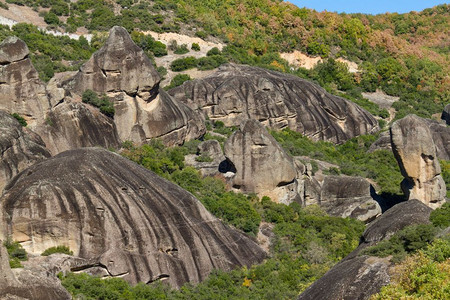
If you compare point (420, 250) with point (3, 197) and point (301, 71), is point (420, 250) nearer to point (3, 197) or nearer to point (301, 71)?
point (3, 197)

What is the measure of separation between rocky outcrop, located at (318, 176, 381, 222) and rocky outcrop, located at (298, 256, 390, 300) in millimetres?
28836

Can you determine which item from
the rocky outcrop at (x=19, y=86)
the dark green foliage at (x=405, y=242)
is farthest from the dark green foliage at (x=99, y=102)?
the dark green foliage at (x=405, y=242)

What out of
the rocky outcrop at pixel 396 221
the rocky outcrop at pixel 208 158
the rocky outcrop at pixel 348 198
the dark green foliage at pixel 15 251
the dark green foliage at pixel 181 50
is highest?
the dark green foliage at pixel 181 50

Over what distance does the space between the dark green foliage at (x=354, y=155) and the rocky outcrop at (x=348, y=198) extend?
2102 millimetres

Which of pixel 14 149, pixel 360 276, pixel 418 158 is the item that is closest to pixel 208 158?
pixel 418 158

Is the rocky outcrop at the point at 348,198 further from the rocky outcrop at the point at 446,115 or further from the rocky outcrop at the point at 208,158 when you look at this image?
the rocky outcrop at the point at 446,115

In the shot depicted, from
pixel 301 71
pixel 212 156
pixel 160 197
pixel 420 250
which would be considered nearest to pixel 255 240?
pixel 160 197

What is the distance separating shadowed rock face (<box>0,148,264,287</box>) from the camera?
5459cm

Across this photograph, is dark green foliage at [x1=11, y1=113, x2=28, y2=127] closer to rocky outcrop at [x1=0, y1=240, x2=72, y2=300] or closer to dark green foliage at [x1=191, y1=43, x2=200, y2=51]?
rocky outcrop at [x1=0, y1=240, x2=72, y2=300]

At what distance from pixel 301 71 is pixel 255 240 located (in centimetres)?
5393

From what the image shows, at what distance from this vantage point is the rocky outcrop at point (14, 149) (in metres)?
60.6

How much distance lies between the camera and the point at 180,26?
388 ft

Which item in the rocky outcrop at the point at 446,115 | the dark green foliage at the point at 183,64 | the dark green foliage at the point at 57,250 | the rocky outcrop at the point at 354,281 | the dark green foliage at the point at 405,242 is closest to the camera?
the rocky outcrop at the point at 354,281

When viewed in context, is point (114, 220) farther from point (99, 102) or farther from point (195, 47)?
point (195, 47)
